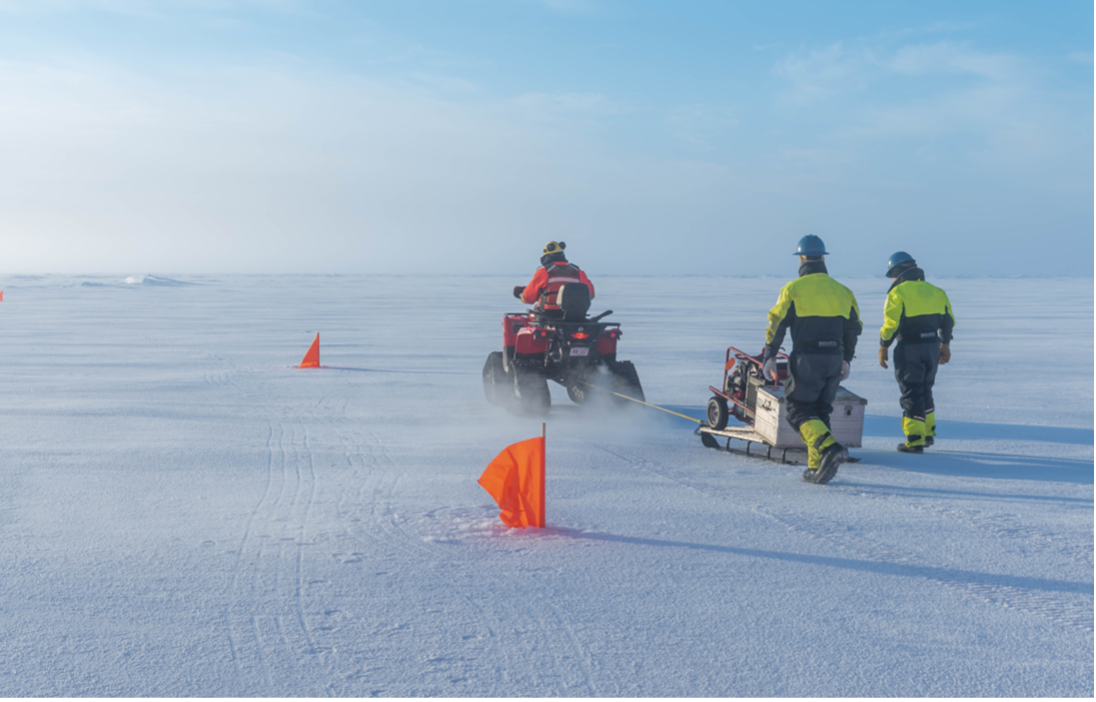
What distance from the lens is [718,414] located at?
738 cm

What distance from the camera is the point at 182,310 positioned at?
27.6 metres

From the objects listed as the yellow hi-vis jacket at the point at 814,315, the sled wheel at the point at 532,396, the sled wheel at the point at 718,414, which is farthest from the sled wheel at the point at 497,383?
the yellow hi-vis jacket at the point at 814,315

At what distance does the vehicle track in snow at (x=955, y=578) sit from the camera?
358 centimetres

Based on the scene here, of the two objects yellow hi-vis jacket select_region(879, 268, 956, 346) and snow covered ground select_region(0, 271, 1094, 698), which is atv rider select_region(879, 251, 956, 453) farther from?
snow covered ground select_region(0, 271, 1094, 698)

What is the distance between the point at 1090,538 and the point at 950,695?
8.20 feet

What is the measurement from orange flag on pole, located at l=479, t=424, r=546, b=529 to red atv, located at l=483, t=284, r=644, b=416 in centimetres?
411

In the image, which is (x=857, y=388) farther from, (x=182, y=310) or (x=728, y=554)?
(x=182, y=310)

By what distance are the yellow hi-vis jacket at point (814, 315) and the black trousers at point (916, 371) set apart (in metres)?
1.51

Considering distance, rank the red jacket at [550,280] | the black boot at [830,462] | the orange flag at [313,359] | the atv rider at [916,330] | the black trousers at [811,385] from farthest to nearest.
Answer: the orange flag at [313,359] → the red jacket at [550,280] → the atv rider at [916,330] → the black trousers at [811,385] → the black boot at [830,462]

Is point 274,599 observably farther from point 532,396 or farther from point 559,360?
point 559,360

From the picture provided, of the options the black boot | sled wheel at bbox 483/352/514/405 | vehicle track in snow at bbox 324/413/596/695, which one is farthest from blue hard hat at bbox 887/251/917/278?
vehicle track in snow at bbox 324/413/596/695

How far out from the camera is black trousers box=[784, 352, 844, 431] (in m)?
6.00

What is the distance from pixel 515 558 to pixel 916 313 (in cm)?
497

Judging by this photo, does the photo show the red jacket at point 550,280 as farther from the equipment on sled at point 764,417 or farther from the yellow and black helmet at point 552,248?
the equipment on sled at point 764,417
